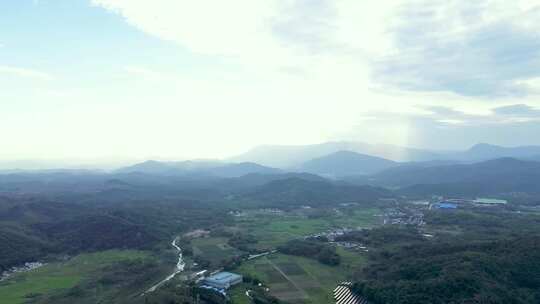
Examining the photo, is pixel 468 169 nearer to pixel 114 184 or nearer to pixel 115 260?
pixel 114 184

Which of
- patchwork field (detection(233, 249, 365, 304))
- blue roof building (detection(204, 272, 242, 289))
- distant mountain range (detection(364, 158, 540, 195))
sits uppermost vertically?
distant mountain range (detection(364, 158, 540, 195))

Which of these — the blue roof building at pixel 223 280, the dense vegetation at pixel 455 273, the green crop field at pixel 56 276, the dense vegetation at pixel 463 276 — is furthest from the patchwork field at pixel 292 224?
the dense vegetation at pixel 463 276

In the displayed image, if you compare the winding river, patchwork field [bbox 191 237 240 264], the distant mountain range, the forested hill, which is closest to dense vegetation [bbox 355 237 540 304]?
patchwork field [bbox 191 237 240 264]

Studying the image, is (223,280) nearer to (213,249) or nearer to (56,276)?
(213,249)

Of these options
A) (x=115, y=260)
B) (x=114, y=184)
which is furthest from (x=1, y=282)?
(x=114, y=184)

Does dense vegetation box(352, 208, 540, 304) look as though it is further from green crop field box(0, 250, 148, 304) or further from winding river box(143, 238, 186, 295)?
green crop field box(0, 250, 148, 304)

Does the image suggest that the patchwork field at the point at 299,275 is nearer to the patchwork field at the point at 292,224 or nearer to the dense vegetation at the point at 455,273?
the dense vegetation at the point at 455,273

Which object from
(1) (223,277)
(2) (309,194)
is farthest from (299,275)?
(2) (309,194)
